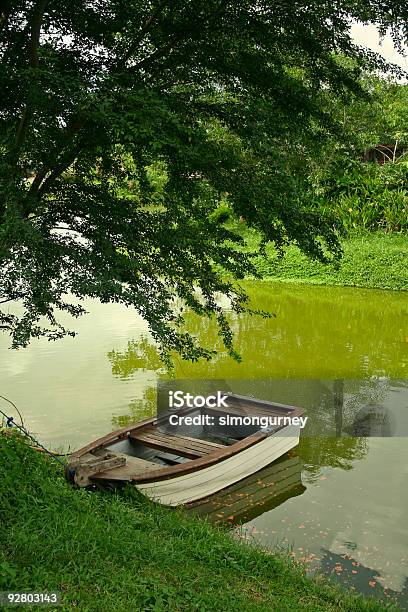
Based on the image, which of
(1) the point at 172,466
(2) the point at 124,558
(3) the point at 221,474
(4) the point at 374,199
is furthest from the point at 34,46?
(4) the point at 374,199

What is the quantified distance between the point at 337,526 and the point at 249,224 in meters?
3.39

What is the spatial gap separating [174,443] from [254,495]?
1.13 m

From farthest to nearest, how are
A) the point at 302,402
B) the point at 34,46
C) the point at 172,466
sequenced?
the point at 302,402 < the point at 172,466 < the point at 34,46

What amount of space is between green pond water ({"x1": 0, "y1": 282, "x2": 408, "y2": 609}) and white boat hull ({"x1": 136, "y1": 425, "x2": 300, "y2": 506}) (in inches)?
6.3

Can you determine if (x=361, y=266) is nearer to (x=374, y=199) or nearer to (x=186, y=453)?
(x=374, y=199)

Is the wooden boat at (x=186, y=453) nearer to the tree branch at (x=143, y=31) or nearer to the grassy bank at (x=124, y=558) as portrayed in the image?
the grassy bank at (x=124, y=558)

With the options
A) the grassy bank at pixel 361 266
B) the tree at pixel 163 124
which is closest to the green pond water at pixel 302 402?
the tree at pixel 163 124

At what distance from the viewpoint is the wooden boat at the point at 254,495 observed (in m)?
6.80

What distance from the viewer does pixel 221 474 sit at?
7082 mm

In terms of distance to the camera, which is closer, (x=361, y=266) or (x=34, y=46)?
(x=34, y=46)

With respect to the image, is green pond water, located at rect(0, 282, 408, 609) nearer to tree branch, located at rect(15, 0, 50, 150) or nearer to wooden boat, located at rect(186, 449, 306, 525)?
wooden boat, located at rect(186, 449, 306, 525)

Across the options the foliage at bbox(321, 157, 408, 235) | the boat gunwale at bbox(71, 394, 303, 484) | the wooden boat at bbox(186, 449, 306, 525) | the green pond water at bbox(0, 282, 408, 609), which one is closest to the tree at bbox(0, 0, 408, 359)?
the boat gunwale at bbox(71, 394, 303, 484)

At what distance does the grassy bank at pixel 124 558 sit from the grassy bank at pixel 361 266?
46.7ft

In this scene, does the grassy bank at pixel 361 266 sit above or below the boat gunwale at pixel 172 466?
above
